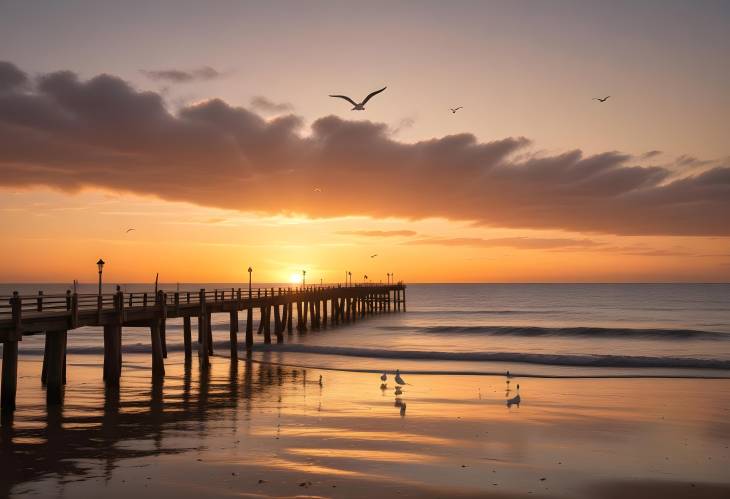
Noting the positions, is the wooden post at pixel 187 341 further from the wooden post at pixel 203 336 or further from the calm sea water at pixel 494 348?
the calm sea water at pixel 494 348

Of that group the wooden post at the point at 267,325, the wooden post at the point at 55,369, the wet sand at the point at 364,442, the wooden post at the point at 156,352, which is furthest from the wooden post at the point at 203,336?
the wooden post at the point at 267,325

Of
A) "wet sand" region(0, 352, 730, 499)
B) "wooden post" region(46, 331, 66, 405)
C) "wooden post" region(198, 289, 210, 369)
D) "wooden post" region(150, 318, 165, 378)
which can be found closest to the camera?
"wet sand" region(0, 352, 730, 499)

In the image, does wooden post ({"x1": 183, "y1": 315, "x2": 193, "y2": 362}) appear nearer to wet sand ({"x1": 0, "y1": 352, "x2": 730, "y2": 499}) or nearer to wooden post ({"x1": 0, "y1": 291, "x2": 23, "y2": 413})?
wet sand ({"x1": 0, "y1": 352, "x2": 730, "y2": 499})

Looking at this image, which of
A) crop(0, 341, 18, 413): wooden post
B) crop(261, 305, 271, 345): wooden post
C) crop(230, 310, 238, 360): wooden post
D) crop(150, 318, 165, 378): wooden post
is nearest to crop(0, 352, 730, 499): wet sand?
crop(0, 341, 18, 413): wooden post

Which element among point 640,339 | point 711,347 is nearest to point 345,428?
point 711,347

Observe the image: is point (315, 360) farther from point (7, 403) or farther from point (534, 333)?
point (534, 333)

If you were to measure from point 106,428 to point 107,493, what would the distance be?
651 cm

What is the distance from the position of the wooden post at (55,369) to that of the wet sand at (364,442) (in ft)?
1.89

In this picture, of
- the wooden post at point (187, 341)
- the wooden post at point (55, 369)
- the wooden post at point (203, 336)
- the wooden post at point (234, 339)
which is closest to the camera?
the wooden post at point (55, 369)

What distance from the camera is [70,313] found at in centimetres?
2425

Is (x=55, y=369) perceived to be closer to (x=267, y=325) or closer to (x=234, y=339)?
(x=234, y=339)

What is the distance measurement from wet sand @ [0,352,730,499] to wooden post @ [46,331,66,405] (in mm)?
576

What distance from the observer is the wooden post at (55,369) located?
23.4m

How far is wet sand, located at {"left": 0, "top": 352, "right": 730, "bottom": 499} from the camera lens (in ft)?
46.6
